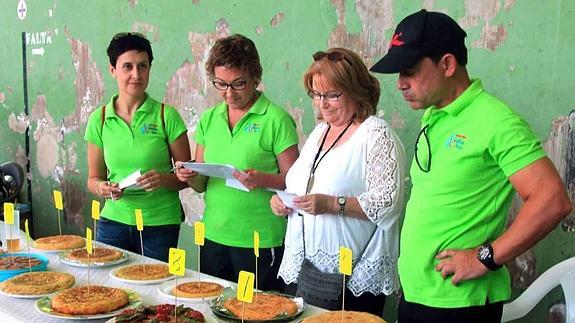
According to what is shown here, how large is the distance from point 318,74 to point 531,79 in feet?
2.96

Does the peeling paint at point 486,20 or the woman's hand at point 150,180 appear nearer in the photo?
the woman's hand at point 150,180

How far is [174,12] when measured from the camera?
3564mm

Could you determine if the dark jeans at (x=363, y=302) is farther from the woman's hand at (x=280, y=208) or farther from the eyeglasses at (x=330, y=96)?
the eyeglasses at (x=330, y=96)

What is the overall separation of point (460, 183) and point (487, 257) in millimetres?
179

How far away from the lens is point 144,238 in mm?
2354

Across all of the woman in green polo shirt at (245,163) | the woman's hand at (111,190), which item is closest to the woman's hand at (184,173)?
the woman in green polo shirt at (245,163)

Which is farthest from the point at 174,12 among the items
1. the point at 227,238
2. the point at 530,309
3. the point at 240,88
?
the point at 530,309

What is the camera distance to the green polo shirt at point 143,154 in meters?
2.32

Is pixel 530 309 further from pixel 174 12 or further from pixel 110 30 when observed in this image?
pixel 110 30

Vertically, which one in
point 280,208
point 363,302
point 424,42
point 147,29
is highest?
point 147,29

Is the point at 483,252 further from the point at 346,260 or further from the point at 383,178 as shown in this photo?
the point at 383,178

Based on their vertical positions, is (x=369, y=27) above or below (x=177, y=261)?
above

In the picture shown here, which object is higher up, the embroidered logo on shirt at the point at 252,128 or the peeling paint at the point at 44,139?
the embroidered logo on shirt at the point at 252,128

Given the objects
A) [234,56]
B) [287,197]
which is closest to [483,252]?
[287,197]
